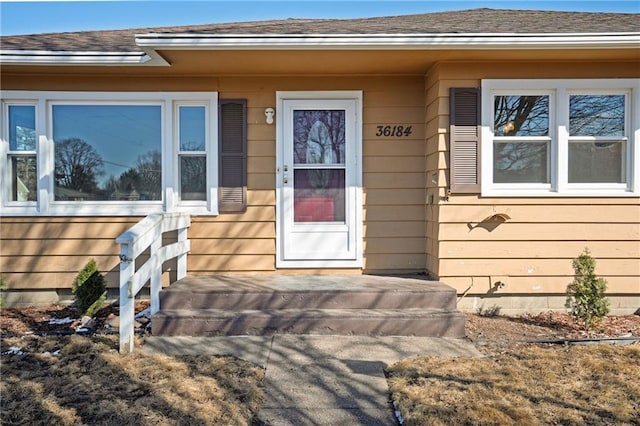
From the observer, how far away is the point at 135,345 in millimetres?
3635

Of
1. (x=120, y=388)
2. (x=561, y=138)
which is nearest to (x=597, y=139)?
(x=561, y=138)

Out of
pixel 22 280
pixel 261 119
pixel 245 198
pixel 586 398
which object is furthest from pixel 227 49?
pixel 586 398

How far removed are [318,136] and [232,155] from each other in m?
1.00

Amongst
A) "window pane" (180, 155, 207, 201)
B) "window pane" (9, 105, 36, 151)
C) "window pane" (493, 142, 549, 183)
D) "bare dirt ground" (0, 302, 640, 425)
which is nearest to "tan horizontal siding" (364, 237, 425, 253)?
"window pane" (493, 142, 549, 183)

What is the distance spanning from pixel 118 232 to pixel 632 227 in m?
5.56

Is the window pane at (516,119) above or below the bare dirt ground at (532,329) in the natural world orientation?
above

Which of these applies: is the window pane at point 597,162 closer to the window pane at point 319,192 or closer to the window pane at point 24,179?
the window pane at point 319,192

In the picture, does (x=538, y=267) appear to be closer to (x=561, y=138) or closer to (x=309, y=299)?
(x=561, y=138)

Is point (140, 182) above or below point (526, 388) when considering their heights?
above

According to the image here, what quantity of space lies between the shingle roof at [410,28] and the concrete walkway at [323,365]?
9.37 feet

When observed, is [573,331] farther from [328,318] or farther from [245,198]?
[245,198]

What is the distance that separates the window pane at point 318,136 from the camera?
5016 millimetres

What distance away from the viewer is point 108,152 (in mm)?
5066

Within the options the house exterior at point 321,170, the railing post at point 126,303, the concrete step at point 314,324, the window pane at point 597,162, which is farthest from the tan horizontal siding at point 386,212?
the railing post at point 126,303
